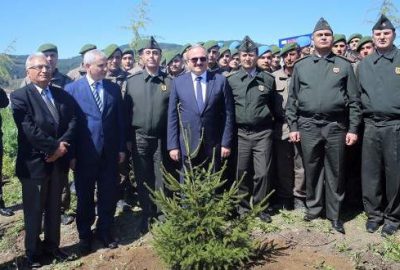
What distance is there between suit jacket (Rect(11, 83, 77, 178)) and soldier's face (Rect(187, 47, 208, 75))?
1579mm

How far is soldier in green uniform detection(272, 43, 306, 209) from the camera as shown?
6.09 m

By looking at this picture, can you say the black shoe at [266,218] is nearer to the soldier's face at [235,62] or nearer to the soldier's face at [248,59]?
the soldier's face at [248,59]

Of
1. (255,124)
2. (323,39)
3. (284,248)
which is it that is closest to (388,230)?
(284,248)

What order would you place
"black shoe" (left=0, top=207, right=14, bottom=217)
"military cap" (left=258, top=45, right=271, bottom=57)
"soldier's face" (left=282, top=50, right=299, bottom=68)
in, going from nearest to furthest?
"soldier's face" (left=282, top=50, right=299, bottom=68), "military cap" (left=258, top=45, right=271, bottom=57), "black shoe" (left=0, top=207, right=14, bottom=217)

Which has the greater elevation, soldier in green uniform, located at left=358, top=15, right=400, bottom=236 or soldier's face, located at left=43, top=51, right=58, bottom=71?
soldier's face, located at left=43, top=51, right=58, bottom=71

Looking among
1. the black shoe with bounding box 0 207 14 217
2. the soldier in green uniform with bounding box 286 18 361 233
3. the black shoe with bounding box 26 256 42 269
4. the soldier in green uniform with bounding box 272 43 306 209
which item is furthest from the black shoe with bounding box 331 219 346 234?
the black shoe with bounding box 0 207 14 217

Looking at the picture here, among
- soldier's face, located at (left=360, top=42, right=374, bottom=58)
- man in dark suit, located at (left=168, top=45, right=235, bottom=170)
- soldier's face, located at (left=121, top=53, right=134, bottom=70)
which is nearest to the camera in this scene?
man in dark suit, located at (left=168, top=45, right=235, bottom=170)

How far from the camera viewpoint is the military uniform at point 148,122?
551 centimetres

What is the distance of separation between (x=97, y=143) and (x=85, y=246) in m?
1.34

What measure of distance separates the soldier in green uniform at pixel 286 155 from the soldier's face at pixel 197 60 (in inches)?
54.9

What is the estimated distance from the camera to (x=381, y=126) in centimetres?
523

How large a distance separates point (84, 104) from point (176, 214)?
201 centimetres

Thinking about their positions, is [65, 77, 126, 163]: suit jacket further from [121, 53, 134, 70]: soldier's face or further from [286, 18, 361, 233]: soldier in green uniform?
[121, 53, 134, 70]: soldier's face

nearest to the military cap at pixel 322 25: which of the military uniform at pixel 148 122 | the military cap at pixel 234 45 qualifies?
the military uniform at pixel 148 122
